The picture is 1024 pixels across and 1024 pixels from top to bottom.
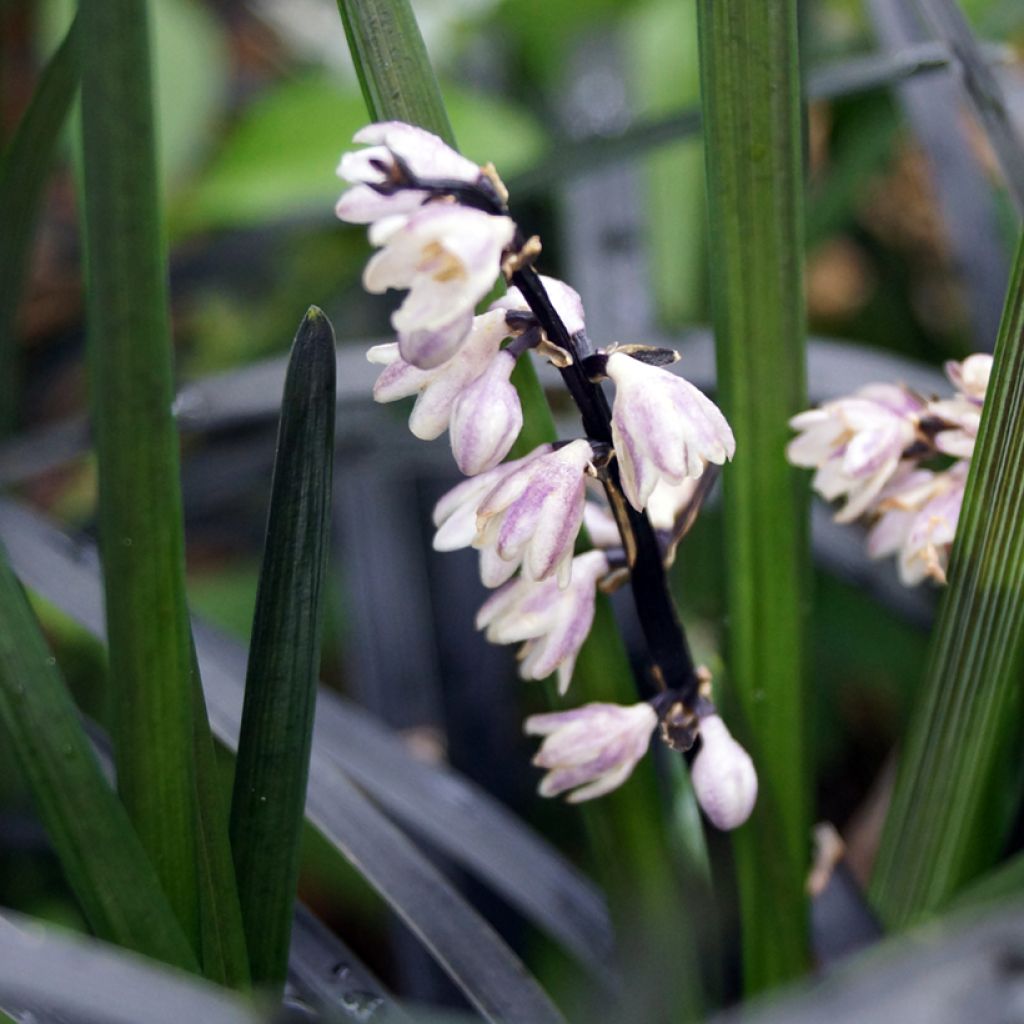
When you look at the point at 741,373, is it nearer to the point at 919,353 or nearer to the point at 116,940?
the point at 116,940

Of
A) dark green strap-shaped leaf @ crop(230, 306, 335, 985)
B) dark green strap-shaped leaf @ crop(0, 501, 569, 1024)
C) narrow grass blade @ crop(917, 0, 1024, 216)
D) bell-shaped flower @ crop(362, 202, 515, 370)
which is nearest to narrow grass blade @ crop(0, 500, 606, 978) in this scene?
dark green strap-shaped leaf @ crop(0, 501, 569, 1024)

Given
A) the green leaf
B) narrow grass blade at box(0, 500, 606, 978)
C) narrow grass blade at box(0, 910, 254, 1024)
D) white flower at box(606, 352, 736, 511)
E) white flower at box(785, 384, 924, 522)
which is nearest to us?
narrow grass blade at box(0, 910, 254, 1024)

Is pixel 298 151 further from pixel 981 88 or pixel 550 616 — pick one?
pixel 550 616

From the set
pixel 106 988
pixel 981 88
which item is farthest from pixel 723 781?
pixel 981 88

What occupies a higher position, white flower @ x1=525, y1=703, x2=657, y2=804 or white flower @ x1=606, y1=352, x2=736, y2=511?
white flower @ x1=606, y1=352, x2=736, y2=511

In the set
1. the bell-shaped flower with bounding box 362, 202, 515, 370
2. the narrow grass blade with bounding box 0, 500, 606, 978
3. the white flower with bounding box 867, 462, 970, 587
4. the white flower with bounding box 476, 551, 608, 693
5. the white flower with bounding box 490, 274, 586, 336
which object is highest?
the bell-shaped flower with bounding box 362, 202, 515, 370

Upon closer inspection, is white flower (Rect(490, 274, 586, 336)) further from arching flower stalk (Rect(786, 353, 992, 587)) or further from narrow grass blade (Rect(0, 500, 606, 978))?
narrow grass blade (Rect(0, 500, 606, 978))

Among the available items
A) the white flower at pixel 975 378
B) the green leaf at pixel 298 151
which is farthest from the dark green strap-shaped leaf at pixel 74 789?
the green leaf at pixel 298 151

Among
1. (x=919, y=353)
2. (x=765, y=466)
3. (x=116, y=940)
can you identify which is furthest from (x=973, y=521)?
(x=919, y=353)
